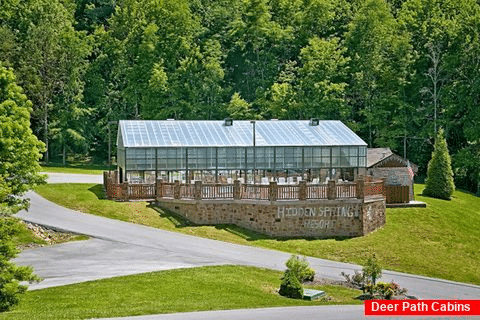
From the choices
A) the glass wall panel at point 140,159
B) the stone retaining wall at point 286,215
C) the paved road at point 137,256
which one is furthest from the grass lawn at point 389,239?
the glass wall panel at point 140,159

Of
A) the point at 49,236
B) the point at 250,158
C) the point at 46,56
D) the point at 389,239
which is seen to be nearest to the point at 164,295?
the point at 49,236

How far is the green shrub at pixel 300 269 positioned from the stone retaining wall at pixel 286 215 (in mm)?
9517

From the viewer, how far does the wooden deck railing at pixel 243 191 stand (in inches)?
1538

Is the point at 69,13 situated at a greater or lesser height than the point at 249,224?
greater

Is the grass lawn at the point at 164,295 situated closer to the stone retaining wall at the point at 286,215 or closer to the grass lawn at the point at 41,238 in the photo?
the grass lawn at the point at 41,238

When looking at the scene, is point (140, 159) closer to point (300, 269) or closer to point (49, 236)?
point (49, 236)

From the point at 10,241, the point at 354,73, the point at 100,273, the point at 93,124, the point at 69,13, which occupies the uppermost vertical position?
the point at 69,13

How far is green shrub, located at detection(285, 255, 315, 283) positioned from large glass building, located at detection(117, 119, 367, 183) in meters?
16.3

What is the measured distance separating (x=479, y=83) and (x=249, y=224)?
122 ft

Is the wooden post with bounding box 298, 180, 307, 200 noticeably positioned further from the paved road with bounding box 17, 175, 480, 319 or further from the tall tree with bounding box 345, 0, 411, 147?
the tall tree with bounding box 345, 0, 411, 147

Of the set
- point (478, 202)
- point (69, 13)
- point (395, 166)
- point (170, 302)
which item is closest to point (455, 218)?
point (395, 166)

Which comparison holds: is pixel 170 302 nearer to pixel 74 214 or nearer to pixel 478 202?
pixel 74 214

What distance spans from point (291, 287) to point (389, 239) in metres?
15.2

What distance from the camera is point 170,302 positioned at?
Answer: 2294 cm
